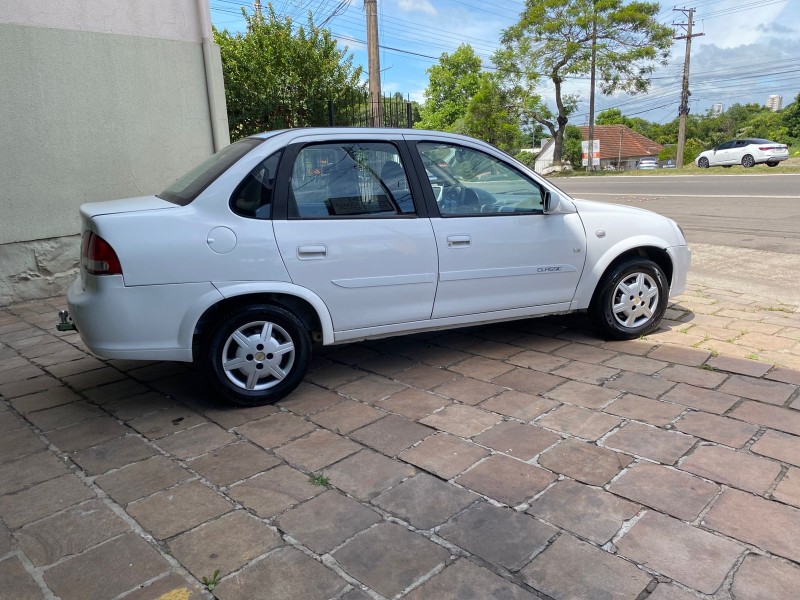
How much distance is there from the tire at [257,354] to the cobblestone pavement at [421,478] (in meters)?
0.14

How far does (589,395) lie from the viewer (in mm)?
3850

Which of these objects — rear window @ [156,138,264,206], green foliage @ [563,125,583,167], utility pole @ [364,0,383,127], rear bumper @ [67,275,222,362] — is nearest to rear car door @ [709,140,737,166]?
utility pole @ [364,0,383,127]

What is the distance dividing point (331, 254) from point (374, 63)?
958cm

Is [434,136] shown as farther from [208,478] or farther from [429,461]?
[208,478]

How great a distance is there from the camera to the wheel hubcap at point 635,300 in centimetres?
482

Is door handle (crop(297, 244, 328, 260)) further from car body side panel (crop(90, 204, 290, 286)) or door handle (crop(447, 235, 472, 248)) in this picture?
door handle (crop(447, 235, 472, 248))

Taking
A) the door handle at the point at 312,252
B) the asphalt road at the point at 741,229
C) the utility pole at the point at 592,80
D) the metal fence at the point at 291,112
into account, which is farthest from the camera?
the utility pole at the point at 592,80

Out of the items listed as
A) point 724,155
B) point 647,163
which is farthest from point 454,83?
point 724,155

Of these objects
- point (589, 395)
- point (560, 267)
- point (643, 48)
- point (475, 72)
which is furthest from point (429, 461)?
point (475, 72)

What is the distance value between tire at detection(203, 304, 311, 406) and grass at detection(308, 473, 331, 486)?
97 cm

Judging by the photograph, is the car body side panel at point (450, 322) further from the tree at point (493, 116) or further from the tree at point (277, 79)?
the tree at point (493, 116)

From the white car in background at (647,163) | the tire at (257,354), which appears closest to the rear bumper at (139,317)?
the tire at (257,354)

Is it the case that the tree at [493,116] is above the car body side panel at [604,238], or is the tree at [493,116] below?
above

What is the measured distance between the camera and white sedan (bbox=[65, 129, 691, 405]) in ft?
11.6
